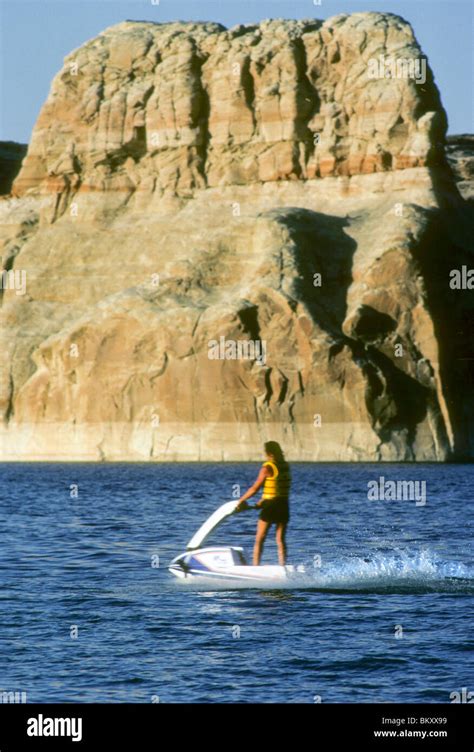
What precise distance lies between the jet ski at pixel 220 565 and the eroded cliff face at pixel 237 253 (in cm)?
7584

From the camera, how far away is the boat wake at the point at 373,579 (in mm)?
31422

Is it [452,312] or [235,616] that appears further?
[452,312]

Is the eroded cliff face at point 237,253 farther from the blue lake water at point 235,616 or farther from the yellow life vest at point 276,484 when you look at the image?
the yellow life vest at point 276,484

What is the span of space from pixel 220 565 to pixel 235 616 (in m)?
3.58

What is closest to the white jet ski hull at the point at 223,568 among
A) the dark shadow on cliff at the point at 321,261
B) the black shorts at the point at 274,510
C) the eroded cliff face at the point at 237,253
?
the black shorts at the point at 274,510

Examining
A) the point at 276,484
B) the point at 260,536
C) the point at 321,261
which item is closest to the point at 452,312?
the point at 321,261

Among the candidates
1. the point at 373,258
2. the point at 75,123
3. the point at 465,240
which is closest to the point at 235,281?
the point at 373,258

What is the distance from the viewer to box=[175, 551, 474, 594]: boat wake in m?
31.4

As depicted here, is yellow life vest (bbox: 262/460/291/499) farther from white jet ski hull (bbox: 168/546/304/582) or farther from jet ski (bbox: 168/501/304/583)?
white jet ski hull (bbox: 168/546/304/582)

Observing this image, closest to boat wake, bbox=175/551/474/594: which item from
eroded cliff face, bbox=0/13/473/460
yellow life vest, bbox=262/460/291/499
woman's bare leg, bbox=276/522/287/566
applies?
woman's bare leg, bbox=276/522/287/566

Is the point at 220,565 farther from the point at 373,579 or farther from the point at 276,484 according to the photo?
the point at 373,579

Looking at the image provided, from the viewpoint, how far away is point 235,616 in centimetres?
2827
